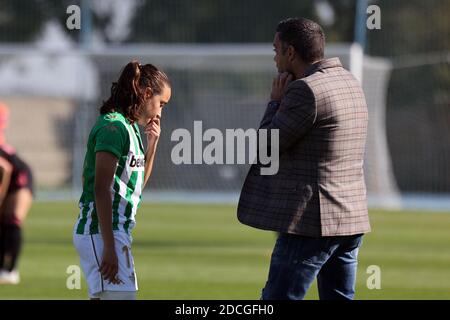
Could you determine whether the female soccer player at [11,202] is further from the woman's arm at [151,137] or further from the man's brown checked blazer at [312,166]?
the man's brown checked blazer at [312,166]

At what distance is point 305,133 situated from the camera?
612 cm

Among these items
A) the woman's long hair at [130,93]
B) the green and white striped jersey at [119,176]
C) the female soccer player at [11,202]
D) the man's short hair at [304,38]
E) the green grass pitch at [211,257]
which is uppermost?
the man's short hair at [304,38]

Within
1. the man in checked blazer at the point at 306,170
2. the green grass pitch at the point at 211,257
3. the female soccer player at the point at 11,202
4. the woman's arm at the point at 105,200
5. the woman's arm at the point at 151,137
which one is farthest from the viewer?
the female soccer player at the point at 11,202

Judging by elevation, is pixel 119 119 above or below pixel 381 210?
Result: above

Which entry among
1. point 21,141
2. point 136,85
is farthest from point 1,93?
point 136,85

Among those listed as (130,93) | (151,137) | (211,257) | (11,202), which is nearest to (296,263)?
(151,137)

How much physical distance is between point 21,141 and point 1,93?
8.88 ft

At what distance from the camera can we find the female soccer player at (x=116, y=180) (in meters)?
6.05

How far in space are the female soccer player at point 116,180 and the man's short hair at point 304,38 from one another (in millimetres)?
714

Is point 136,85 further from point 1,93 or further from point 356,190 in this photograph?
point 1,93

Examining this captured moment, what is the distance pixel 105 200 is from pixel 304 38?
137 centimetres

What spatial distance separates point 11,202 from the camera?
12.6 meters

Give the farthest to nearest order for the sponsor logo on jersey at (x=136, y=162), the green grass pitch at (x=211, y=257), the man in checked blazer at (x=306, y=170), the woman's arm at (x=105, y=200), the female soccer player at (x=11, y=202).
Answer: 1. the female soccer player at (x=11, y=202)
2. the green grass pitch at (x=211, y=257)
3. the sponsor logo on jersey at (x=136, y=162)
4. the man in checked blazer at (x=306, y=170)
5. the woman's arm at (x=105, y=200)

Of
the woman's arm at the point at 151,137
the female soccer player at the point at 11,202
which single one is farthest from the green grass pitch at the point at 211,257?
the woman's arm at the point at 151,137
